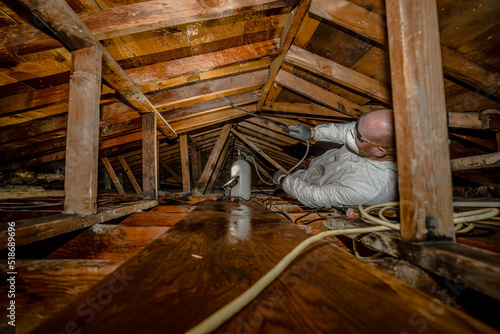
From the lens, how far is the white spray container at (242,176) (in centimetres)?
316

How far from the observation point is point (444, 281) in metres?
0.79

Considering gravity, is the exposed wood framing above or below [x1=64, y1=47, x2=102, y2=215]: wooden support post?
below

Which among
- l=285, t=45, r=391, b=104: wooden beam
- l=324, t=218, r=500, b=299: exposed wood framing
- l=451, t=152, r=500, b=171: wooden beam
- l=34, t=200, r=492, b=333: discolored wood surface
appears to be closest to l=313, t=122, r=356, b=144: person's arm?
l=285, t=45, r=391, b=104: wooden beam

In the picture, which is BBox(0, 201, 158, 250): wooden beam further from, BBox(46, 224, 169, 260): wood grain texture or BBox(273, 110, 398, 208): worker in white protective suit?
BBox(273, 110, 398, 208): worker in white protective suit

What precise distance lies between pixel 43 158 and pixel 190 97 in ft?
12.0

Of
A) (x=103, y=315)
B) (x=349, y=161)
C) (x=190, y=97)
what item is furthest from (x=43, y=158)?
(x=349, y=161)

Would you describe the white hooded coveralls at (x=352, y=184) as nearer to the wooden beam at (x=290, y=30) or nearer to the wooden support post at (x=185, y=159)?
the wooden beam at (x=290, y=30)

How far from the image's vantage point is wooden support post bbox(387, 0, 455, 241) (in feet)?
2.39

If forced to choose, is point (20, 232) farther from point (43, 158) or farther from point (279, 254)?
point (43, 158)

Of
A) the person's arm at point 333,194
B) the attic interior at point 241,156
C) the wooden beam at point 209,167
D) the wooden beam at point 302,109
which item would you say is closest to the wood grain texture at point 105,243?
the attic interior at point 241,156

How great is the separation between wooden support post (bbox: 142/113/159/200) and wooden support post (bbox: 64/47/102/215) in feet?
4.16

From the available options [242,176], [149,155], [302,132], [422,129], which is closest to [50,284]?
[422,129]

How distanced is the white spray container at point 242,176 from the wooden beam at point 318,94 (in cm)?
135

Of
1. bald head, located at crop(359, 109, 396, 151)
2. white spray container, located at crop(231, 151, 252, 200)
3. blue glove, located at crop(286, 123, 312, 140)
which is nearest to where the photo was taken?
bald head, located at crop(359, 109, 396, 151)
